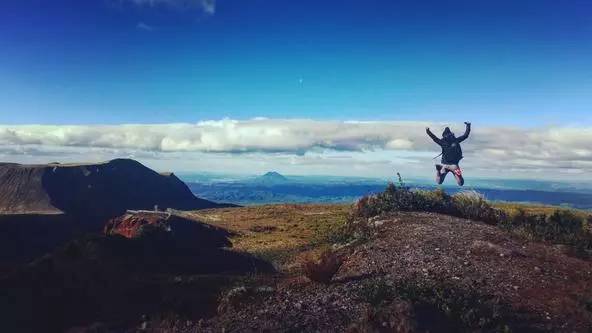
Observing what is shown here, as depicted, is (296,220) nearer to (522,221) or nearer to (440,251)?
(522,221)

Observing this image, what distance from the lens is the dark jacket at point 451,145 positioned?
32.1 metres

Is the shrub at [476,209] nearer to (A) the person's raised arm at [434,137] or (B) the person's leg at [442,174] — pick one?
(B) the person's leg at [442,174]

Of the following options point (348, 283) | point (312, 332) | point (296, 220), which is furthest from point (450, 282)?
point (296, 220)

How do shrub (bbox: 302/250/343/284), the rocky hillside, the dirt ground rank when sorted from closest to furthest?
the dirt ground, shrub (bbox: 302/250/343/284), the rocky hillside

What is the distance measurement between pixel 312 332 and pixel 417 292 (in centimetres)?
418

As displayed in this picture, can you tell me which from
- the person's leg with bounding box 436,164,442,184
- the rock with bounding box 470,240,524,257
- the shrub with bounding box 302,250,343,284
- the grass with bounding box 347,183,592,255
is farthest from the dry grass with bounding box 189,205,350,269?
the rock with bounding box 470,240,524,257

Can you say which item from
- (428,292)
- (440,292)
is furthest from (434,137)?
(440,292)

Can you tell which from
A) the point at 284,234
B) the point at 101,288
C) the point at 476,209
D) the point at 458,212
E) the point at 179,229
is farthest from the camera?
the point at 284,234

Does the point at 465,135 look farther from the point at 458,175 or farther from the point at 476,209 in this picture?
the point at 476,209

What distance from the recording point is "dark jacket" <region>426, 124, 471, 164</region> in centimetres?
3209

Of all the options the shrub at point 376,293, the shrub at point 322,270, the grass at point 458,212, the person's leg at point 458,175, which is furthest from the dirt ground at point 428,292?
the person's leg at point 458,175

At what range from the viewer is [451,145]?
3216 cm

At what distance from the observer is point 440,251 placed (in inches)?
924

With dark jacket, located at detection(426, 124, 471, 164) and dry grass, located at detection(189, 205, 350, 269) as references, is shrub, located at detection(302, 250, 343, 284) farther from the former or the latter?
dark jacket, located at detection(426, 124, 471, 164)
